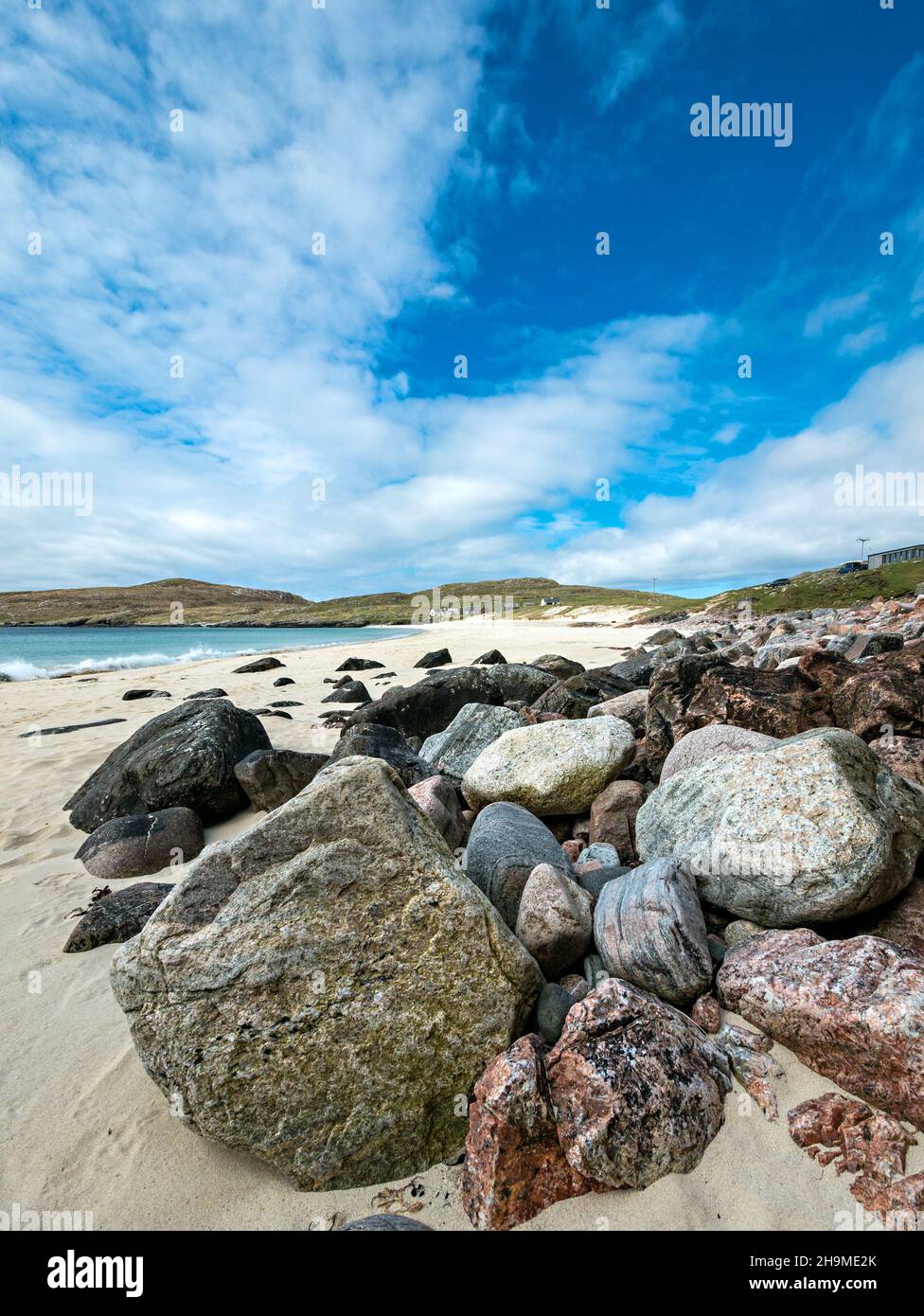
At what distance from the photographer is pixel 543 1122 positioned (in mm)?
2486

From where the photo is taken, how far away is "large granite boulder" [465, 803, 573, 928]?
157 inches

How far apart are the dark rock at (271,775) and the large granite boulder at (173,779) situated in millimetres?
196

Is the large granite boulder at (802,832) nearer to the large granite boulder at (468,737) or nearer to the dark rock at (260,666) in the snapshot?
the large granite boulder at (468,737)

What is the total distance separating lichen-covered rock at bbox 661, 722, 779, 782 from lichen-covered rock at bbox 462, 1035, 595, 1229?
2.81m

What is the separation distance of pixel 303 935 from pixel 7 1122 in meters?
1.87

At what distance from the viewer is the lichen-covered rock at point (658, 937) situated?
3141mm

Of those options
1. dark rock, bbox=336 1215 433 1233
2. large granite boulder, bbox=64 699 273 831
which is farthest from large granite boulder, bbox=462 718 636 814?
dark rock, bbox=336 1215 433 1233

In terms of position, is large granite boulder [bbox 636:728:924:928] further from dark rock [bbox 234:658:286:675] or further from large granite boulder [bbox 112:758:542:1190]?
dark rock [bbox 234:658:286:675]

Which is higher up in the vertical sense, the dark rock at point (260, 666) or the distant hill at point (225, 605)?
the distant hill at point (225, 605)

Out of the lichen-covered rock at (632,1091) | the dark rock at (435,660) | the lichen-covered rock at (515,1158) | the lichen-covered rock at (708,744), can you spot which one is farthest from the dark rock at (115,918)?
the dark rock at (435,660)

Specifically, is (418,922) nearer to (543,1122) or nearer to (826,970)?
(543,1122)

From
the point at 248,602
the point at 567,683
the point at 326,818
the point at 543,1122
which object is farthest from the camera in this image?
the point at 248,602
